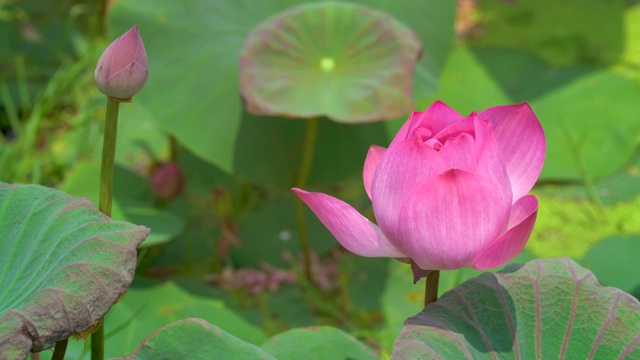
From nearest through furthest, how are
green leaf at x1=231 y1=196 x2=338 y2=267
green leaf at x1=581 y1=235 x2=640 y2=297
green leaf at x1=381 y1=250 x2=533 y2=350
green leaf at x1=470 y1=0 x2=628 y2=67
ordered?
green leaf at x1=581 y1=235 x2=640 y2=297
green leaf at x1=381 y1=250 x2=533 y2=350
green leaf at x1=231 y1=196 x2=338 y2=267
green leaf at x1=470 y1=0 x2=628 y2=67

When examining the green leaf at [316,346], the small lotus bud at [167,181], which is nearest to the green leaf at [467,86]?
the small lotus bud at [167,181]

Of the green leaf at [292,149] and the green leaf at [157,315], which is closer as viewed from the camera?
the green leaf at [157,315]

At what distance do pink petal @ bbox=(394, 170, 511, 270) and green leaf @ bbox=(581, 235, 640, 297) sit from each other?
626 millimetres

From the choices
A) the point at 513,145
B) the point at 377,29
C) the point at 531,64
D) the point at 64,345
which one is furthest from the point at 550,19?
the point at 64,345

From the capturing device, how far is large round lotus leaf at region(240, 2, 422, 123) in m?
1.41

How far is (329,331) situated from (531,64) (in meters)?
1.64

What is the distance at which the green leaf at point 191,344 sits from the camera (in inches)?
24.4

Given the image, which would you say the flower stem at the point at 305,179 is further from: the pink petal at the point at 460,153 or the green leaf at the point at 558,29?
the pink petal at the point at 460,153

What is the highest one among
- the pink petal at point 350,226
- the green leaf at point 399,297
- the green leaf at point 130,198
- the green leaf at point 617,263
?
the pink petal at point 350,226

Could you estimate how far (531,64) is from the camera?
2.25m

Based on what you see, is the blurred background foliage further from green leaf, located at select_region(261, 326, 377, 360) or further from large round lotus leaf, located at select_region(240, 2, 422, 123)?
green leaf, located at select_region(261, 326, 377, 360)

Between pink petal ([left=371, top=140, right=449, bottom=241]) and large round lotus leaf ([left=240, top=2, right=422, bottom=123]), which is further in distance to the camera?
large round lotus leaf ([left=240, top=2, right=422, bottom=123])

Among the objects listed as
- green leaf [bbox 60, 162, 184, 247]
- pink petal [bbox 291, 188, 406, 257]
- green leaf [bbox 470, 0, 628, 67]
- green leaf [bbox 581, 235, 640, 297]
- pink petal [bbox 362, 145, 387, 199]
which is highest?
green leaf [bbox 470, 0, 628, 67]

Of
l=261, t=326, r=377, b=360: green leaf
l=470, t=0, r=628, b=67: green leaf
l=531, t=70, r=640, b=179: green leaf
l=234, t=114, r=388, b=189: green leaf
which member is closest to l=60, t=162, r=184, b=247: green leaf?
l=234, t=114, r=388, b=189: green leaf
